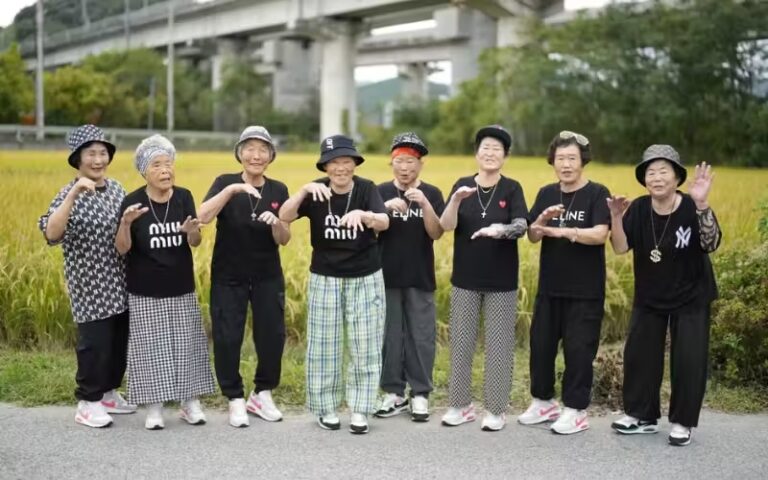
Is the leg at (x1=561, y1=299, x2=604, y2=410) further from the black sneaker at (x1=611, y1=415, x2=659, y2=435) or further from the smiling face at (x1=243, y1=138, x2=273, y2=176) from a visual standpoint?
the smiling face at (x1=243, y1=138, x2=273, y2=176)

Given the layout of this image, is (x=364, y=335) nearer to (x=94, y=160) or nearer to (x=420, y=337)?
(x=420, y=337)

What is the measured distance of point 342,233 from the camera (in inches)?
181

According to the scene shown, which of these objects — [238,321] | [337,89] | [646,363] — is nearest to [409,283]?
[238,321]

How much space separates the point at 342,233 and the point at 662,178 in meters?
1.79

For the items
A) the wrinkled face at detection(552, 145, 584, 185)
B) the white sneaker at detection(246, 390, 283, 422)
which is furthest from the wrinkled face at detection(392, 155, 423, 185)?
the white sneaker at detection(246, 390, 283, 422)

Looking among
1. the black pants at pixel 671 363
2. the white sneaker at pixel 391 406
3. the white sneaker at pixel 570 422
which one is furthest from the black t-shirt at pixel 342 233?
the black pants at pixel 671 363

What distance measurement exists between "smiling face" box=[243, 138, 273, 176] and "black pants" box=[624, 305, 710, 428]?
91.2 inches

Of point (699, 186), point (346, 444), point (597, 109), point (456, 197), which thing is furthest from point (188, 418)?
point (597, 109)

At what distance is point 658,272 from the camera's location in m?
4.58

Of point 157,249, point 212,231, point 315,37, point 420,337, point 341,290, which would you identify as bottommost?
point 420,337

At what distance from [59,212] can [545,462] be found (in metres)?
2.92

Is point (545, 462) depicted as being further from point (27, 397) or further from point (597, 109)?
point (597, 109)

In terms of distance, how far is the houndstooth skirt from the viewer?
4613 millimetres

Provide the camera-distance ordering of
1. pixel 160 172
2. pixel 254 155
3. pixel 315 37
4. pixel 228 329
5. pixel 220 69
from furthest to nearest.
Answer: pixel 315 37 < pixel 220 69 < pixel 228 329 < pixel 254 155 < pixel 160 172
